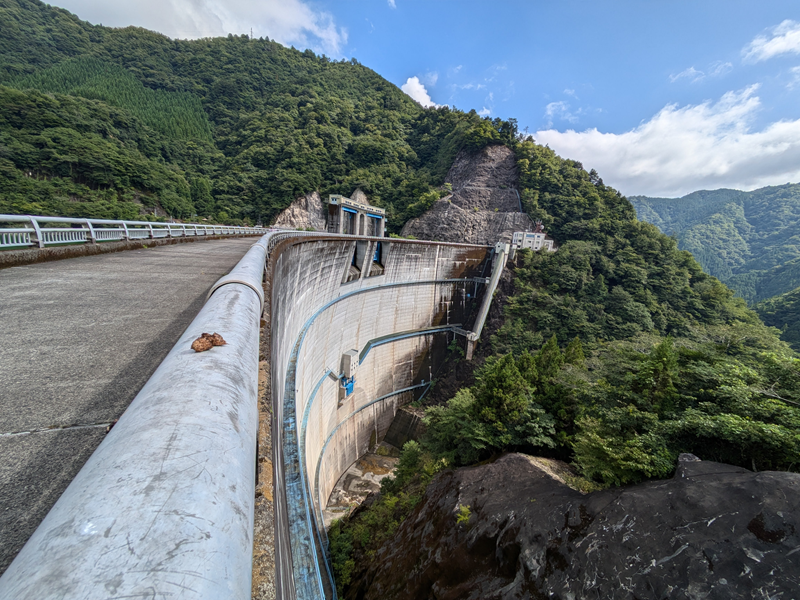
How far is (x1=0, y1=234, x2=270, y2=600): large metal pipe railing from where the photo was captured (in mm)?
496

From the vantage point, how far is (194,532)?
24.8 inches

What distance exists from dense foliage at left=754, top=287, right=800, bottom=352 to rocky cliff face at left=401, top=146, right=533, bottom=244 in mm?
26685

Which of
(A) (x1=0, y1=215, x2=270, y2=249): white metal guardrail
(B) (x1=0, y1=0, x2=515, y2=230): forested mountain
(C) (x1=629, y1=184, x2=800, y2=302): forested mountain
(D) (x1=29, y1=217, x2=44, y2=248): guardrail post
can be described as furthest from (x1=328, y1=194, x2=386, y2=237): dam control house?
(C) (x1=629, y1=184, x2=800, y2=302): forested mountain

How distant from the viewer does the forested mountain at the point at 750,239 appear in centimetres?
6388

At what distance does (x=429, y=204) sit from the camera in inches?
1501

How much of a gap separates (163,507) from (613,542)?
5.95m

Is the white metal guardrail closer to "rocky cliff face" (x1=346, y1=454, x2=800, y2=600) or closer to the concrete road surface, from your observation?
the concrete road surface

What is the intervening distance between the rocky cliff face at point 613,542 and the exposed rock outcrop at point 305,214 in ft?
124

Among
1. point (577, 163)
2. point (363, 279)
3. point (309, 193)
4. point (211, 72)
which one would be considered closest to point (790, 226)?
point (577, 163)

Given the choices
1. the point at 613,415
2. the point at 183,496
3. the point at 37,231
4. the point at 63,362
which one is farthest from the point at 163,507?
the point at 613,415

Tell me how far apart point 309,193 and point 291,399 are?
4049 cm

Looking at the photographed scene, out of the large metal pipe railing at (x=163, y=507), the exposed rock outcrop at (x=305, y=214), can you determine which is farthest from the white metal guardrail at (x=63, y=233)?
the exposed rock outcrop at (x=305, y=214)

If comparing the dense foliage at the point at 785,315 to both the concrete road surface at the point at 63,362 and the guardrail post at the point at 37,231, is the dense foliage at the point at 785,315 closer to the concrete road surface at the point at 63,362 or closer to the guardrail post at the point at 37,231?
the concrete road surface at the point at 63,362

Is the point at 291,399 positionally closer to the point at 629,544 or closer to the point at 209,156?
the point at 629,544
